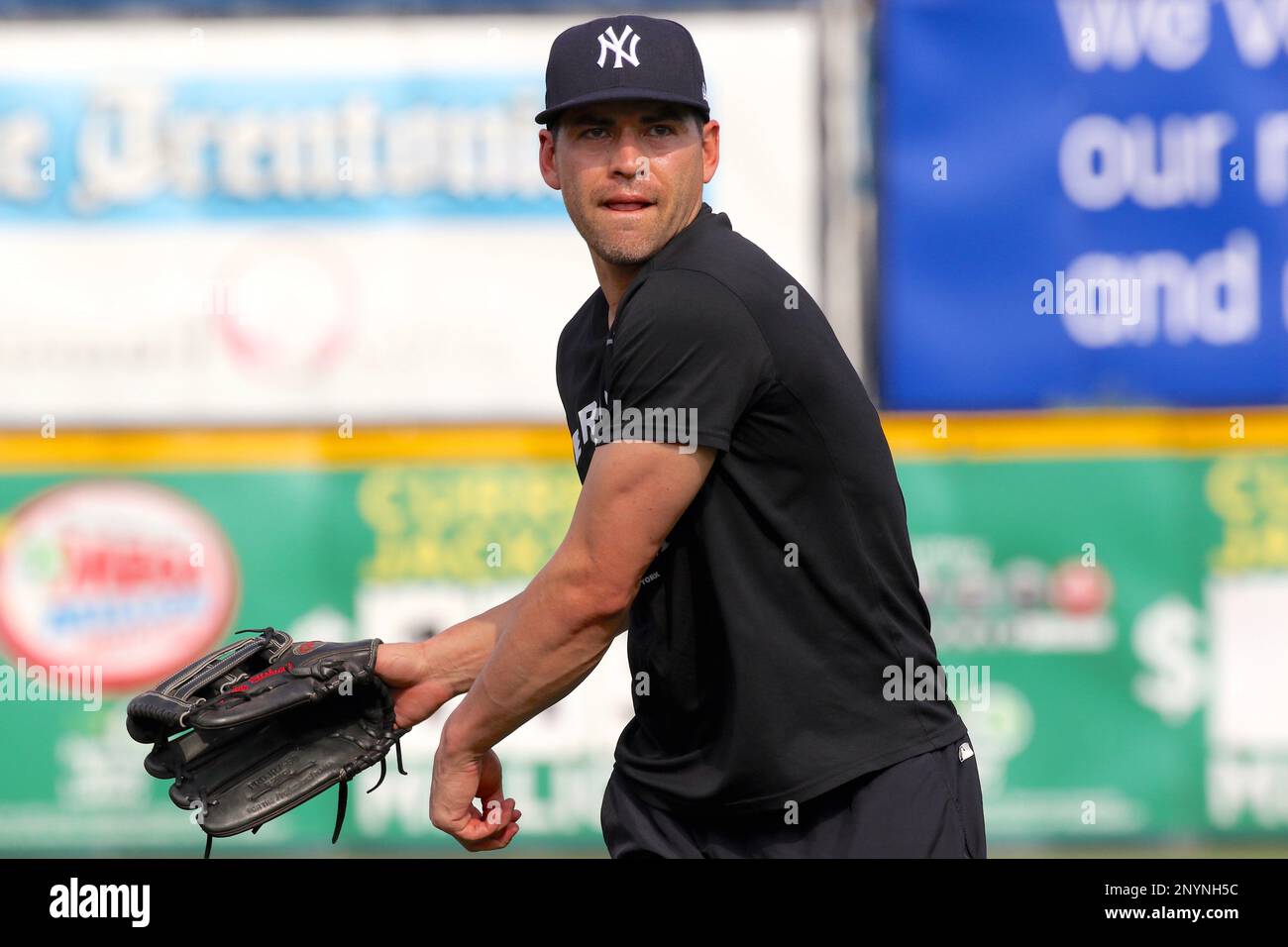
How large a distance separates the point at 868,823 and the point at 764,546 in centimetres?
49

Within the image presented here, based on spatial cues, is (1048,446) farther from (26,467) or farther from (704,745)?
(26,467)

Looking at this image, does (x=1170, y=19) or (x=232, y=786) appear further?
(x=1170, y=19)

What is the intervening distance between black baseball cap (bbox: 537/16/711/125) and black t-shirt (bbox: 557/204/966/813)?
0.24m

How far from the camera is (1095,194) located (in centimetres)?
523

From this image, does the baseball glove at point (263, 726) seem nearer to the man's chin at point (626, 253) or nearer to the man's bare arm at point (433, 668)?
the man's bare arm at point (433, 668)

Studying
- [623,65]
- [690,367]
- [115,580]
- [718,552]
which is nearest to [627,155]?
[623,65]

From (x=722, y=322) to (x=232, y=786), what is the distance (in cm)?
139

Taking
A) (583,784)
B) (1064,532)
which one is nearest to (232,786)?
(583,784)

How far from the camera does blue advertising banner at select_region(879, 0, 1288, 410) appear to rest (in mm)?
5207

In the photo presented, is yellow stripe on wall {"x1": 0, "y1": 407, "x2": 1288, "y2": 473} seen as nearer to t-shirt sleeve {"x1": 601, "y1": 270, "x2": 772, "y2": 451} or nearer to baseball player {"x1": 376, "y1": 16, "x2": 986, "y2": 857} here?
baseball player {"x1": 376, "y1": 16, "x2": 986, "y2": 857}

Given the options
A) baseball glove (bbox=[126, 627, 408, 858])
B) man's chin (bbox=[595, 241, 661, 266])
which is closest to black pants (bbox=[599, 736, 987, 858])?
baseball glove (bbox=[126, 627, 408, 858])

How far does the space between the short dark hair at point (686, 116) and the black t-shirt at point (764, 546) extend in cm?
18

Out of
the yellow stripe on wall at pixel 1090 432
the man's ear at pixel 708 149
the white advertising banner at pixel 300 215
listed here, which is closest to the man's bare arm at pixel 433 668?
the man's ear at pixel 708 149

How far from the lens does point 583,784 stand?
5.28 metres
